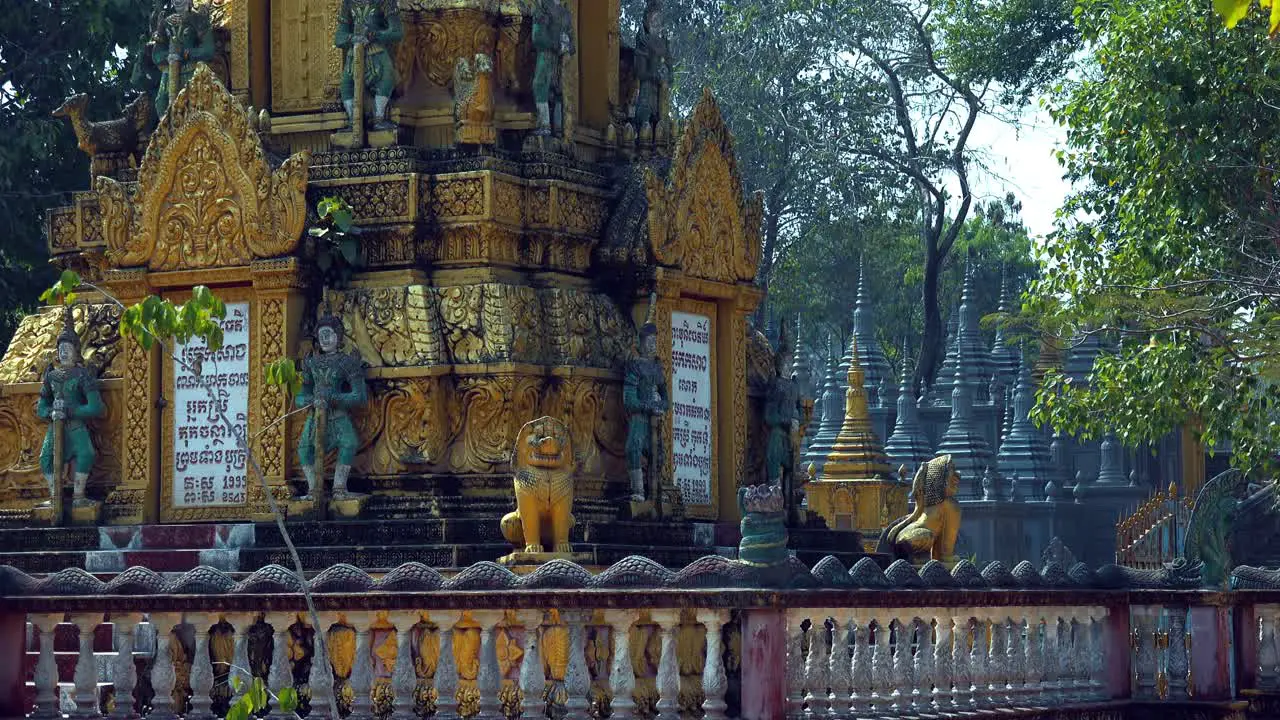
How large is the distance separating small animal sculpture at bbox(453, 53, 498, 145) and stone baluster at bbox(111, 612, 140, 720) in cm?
531

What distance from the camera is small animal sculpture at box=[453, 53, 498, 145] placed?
59.3 feet

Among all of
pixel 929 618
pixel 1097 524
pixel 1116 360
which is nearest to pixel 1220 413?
pixel 1116 360

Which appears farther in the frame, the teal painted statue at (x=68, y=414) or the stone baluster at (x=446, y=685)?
the teal painted statue at (x=68, y=414)

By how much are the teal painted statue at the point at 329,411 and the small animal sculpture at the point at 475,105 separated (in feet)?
5.75

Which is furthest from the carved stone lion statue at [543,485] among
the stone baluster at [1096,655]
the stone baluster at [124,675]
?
the stone baluster at [1096,655]

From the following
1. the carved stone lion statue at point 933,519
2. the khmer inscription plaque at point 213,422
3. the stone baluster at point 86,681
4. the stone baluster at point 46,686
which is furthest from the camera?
the carved stone lion statue at point 933,519

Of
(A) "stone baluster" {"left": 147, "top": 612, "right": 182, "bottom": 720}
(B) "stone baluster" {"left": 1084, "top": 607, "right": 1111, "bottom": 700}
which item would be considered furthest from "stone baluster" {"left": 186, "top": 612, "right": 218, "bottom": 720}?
(B) "stone baluster" {"left": 1084, "top": 607, "right": 1111, "bottom": 700}

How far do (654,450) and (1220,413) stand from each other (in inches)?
355

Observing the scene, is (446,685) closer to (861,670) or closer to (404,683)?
(404,683)

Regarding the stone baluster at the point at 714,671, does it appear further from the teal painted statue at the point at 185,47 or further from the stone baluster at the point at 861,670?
the teal painted statue at the point at 185,47

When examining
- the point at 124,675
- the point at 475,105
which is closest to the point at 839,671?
the point at 124,675

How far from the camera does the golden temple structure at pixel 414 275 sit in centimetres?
1780

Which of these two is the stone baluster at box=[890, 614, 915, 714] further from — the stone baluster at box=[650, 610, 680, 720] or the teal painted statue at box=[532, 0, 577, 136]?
the teal painted statue at box=[532, 0, 577, 136]

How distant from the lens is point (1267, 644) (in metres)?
18.5
